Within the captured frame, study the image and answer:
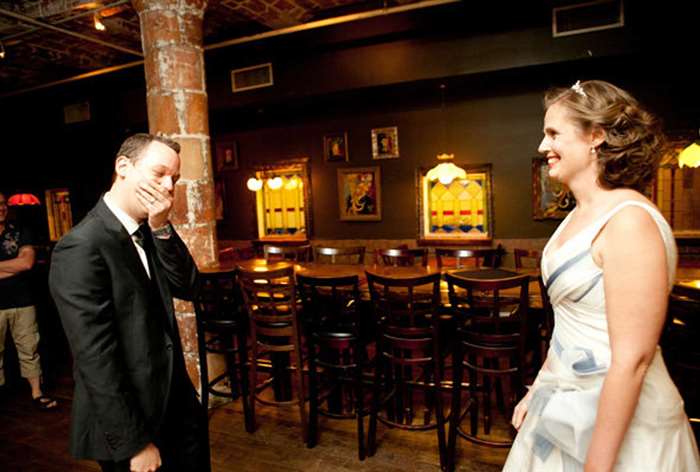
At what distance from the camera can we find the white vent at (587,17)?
15.1 feet

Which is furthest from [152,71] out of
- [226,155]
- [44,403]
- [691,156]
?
[691,156]

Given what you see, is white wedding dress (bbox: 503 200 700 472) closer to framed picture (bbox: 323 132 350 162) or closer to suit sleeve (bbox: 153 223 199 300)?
suit sleeve (bbox: 153 223 199 300)

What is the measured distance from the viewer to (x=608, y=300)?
991 millimetres

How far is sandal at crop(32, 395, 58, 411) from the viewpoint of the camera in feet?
12.5

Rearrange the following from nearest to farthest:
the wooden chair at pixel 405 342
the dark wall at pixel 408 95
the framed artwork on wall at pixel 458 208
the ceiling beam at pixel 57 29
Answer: the wooden chair at pixel 405 342 < the ceiling beam at pixel 57 29 < the dark wall at pixel 408 95 < the framed artwork on wall at pixel 458 208

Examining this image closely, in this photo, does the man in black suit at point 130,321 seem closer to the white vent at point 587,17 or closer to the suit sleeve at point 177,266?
the suit sleeve at point 177,266

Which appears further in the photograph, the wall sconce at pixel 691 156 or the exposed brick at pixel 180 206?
the wall sconce at pixel 691 156

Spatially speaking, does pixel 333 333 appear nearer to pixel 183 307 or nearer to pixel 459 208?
pixel 183 307

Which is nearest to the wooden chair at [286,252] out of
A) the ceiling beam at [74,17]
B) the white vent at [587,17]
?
the ceiling beam at [74,17]

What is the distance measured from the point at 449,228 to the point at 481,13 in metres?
3.06

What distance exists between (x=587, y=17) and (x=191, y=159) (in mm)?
4416

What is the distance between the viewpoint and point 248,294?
3.13 m

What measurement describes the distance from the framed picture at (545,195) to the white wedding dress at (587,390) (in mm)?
5366

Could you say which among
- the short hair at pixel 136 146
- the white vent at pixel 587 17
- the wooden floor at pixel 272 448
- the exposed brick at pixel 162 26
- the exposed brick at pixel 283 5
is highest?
the exposed brick at pixel 283 5
